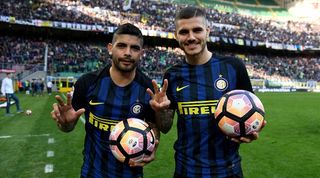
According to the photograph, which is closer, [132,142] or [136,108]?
[132,142]

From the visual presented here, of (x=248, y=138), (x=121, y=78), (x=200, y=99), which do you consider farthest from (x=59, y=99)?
(x=248, y=138)

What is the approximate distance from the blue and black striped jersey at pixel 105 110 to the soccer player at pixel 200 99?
0.30 metres

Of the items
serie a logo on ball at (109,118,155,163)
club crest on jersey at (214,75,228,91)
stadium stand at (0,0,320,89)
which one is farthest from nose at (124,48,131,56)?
stadium stand at (0,0,320,89)

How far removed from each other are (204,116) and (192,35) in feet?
2.33

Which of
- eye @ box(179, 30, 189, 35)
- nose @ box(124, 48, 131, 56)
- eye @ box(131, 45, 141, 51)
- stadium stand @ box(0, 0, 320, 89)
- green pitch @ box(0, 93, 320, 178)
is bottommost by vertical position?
green pitch @ box(0, 93, 320, 178)

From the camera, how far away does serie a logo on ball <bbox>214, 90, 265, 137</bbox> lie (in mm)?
2869

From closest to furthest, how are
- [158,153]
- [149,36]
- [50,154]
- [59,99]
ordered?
1. [59,99]
2. [50,154]
3. [158,153]
4. [149,36]

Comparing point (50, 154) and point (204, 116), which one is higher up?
point (204, 116)

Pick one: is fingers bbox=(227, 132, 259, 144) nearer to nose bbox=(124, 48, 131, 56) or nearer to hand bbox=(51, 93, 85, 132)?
nose bbox=(124, 48, 131, 56)

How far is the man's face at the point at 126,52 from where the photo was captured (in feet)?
10.3

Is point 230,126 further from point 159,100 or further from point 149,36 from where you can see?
point 149,36

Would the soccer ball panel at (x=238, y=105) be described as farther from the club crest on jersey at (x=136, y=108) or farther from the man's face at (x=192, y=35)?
the club crest on jersey at (x=136, y=108)

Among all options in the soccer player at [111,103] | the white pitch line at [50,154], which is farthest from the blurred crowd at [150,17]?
the soccer player at [111,103]

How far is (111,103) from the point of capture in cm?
322
